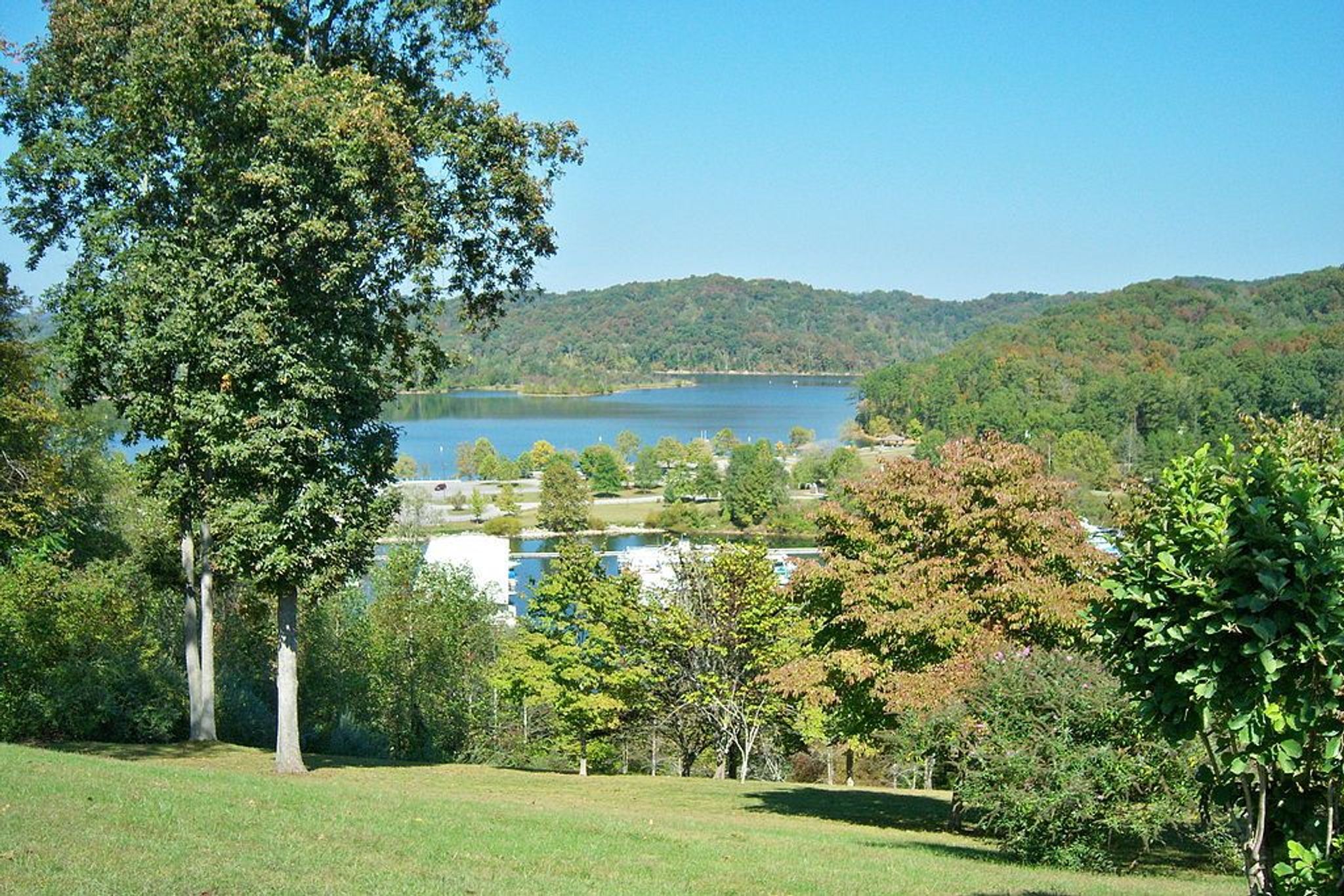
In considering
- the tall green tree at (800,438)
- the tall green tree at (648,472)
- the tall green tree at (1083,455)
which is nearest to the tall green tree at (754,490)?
→ the tall green tree at (648,472)

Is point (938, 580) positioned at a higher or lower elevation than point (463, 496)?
higher

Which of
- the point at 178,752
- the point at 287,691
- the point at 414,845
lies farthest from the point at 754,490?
the point at 414,845

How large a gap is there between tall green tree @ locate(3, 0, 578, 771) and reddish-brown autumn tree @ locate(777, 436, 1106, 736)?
681 centimetres

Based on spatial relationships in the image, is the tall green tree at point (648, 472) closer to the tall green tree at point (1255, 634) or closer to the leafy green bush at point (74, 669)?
the leafy green bush at point (74, 669)

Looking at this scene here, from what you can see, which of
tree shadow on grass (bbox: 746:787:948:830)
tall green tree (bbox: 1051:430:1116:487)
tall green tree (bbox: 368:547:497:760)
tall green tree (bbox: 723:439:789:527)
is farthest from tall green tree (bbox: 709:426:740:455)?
tree shadow on grass (bbox: 746:787:948:830)

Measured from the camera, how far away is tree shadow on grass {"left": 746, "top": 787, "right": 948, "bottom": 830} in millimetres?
16094

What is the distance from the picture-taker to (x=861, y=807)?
17.9 m

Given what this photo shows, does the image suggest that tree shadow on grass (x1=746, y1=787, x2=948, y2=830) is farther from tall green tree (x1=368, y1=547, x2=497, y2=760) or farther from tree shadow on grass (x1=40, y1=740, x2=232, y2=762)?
tall green tree (x1=368, y1=547, x2=497, y2=760)

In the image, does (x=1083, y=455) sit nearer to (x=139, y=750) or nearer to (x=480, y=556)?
(x=480, y=556)

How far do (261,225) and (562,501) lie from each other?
9409cm

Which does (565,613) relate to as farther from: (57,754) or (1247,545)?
(1247,545)

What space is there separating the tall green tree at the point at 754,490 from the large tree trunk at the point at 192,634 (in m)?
97.3

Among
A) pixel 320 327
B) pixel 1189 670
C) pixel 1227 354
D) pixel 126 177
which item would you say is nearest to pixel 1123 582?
pixel 1189 670

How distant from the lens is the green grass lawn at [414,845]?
7.80 meters
